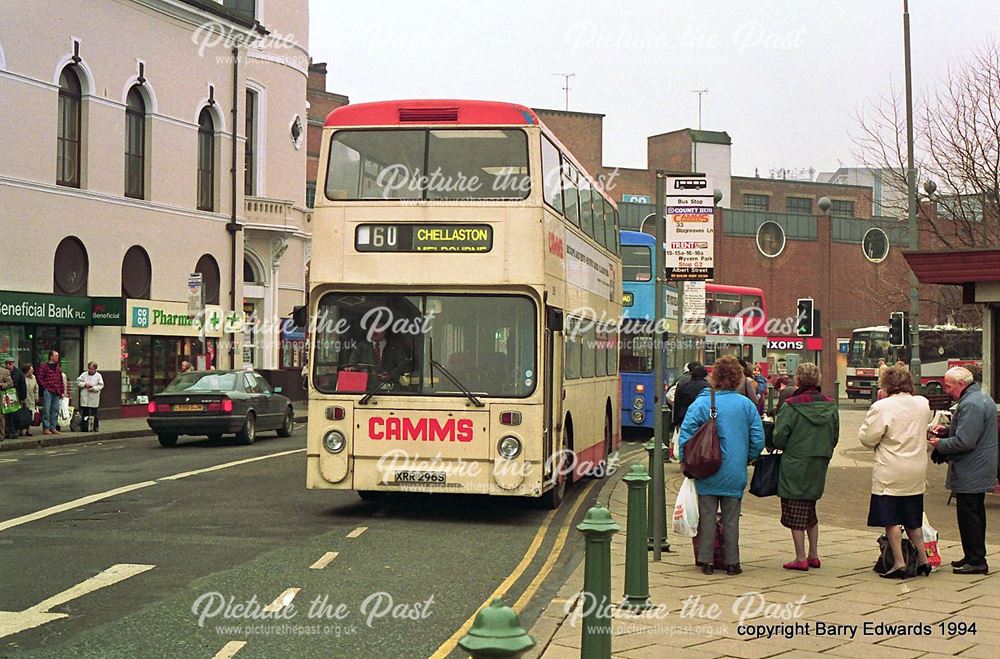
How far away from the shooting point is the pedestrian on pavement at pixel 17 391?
25.0m

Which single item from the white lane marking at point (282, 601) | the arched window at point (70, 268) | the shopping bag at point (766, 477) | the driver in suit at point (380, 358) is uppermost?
the arched window at point (70, 268)

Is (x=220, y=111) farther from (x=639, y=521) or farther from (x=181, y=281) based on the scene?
(x=639, y=521)

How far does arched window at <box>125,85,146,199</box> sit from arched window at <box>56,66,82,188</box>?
6.55 ft

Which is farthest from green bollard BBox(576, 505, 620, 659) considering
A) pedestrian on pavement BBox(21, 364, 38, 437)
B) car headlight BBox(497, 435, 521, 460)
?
pedestrian on pavement BBox(21, 364, 38, 437)

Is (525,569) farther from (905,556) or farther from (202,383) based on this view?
(202,383)

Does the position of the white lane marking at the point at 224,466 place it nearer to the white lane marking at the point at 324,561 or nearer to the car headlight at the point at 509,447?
the car headlight at the point at 509,447

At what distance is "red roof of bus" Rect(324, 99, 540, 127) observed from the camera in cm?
1299

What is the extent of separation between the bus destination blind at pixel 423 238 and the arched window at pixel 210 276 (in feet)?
82.4

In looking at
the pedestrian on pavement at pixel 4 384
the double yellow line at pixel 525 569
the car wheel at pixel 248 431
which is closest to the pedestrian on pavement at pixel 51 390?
the pedestrian on pavement at pixel 4 384

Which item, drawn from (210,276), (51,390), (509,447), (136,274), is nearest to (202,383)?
(51,390)

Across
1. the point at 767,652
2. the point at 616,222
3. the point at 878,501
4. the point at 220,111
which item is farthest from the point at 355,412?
the point at 220,111

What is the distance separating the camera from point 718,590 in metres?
9.15

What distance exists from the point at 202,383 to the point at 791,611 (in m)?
17.5

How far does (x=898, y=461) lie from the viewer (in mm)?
9766
